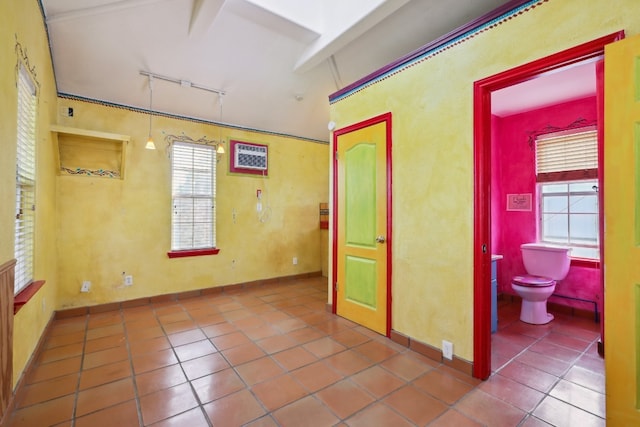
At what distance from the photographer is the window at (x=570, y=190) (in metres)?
3.34

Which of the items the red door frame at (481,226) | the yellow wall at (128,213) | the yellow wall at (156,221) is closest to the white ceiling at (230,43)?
the yellow wall at (128,213)

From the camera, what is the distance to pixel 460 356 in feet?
7.25

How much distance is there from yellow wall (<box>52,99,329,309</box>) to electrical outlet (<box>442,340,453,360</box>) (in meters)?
3.08

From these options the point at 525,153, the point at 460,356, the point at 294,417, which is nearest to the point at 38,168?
the point at 294,417

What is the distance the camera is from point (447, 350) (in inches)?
89.8

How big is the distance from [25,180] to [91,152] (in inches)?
59.6

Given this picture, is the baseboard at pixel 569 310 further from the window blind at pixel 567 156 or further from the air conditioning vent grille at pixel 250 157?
the air conditioning vent grille at pixel 250 157

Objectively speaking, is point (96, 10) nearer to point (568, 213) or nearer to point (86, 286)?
point (86, 286)

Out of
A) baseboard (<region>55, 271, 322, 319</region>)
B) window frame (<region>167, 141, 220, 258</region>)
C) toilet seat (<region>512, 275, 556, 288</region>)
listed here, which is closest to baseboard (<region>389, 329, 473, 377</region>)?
toilet seat (<region>512, 275, 556, 288</region>)

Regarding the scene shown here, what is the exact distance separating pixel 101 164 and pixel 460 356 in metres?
4.16

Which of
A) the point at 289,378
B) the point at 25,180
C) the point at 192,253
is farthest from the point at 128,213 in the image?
the point at 289,378

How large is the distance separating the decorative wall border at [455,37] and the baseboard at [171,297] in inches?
125

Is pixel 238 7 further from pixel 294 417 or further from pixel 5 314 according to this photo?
pixel 294 417

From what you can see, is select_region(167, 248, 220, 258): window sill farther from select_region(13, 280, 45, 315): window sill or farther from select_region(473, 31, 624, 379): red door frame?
select_region(473, 31, 624, 379): red door frame
